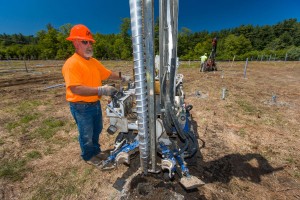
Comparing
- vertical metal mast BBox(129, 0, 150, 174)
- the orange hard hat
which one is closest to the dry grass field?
vertical metal mast BBox(129, 0, 150, 174)

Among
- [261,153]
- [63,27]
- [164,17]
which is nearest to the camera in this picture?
[164,17]

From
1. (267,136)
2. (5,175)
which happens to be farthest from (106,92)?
(267,136)

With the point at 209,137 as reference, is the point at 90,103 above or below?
above

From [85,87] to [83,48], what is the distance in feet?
2.08

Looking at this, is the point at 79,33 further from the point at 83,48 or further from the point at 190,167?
the point at 190,167

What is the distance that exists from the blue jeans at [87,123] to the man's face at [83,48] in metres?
0.80

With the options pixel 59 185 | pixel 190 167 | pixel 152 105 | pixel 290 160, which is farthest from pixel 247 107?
pixel 59 185

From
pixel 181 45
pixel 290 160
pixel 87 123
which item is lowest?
pixel 290 160

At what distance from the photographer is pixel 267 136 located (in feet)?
14.7

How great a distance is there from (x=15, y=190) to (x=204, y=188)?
3.09 m

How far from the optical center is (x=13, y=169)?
3.36 m

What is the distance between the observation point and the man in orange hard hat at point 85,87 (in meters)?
2.55

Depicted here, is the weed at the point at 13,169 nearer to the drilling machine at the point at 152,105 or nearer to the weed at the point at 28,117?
the drilling machine at the point at 152,105

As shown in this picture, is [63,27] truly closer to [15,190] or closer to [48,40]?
[48,40]
